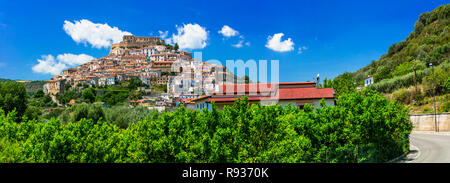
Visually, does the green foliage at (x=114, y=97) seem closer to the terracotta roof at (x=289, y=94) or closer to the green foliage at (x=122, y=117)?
the green foliage at (x=122, y=117)

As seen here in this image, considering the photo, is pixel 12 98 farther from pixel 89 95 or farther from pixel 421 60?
pixel 421 60

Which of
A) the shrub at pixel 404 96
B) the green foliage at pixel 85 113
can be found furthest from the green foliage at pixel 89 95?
the shrub at pixel 404 96

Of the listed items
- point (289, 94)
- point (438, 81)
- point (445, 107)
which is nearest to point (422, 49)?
point (438, 81)

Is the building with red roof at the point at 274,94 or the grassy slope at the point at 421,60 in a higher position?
the grassy slope at the point at 421,60

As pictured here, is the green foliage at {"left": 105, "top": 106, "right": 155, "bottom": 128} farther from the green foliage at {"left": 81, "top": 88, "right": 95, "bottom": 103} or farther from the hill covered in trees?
the green foliage at {"left": 81, "top": 88, "right": 95, "bottom": 103}

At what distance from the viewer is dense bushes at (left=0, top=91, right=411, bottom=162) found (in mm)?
10195

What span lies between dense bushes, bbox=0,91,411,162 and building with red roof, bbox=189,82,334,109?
13.5m

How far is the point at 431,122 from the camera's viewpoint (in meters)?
34.2

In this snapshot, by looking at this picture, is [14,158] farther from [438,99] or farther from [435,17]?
[435,17]

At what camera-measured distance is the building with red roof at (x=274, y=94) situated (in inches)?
1144

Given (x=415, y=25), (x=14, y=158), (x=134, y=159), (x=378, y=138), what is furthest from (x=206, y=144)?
(x=415, y=25)

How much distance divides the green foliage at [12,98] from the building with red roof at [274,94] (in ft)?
183

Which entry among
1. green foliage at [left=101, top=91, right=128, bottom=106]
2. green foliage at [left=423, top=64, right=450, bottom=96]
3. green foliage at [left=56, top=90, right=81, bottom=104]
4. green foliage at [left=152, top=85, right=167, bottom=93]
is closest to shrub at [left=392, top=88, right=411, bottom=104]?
green foliage at [left=423, top=64, right=450, bottom=96]
